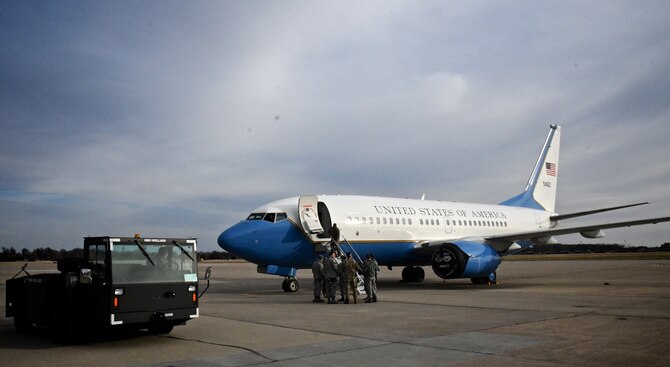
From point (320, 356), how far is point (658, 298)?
1173 centimetres

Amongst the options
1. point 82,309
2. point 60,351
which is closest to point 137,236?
point 82,309

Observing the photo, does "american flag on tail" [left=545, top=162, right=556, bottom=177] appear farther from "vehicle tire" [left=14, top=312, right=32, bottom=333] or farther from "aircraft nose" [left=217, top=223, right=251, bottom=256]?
"vehicle tire" [left=14, top=312, right=32, bottom=333]

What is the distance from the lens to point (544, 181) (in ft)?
113

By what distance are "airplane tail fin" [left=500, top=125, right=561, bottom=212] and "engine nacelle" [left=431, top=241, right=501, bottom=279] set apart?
1293cm

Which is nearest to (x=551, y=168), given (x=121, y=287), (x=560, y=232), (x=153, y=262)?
(x=560, y=232)

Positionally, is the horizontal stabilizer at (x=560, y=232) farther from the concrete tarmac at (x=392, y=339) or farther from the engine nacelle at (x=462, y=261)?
the concrete tarmac at (x=392, y=339)

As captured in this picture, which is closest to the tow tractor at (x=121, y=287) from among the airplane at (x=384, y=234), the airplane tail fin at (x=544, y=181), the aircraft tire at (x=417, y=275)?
the airplane at (x=384, y=234)

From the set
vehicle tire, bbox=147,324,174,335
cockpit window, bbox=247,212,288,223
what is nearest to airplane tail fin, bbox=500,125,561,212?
cockpit window, bbox=247,212,288,223

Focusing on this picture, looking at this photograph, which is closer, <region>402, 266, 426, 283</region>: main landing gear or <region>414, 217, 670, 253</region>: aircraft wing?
<region>414, 217, 670, 253</region>: aircraft wing

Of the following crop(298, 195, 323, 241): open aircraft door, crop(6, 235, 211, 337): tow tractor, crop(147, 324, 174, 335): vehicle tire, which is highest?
crop(298, 195, 323, 241): open aircraft door

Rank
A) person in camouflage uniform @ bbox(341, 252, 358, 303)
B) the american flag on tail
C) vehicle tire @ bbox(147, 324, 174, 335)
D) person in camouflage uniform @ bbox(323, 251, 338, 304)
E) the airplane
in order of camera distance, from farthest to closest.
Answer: the american flag on tail
the airplane
person in camouflage uniform @ bbox(323, 251, 338, 304)
person in camouflage uniform @ bbox(341, 252, 358, 303)
vehicle tire @ bbox(147, 324, 174, 335)

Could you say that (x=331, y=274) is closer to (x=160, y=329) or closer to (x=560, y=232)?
(x=160, y=329)

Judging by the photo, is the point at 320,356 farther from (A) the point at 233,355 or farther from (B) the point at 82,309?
(B) the point at 82,309

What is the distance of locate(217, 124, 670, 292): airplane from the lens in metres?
19.2
